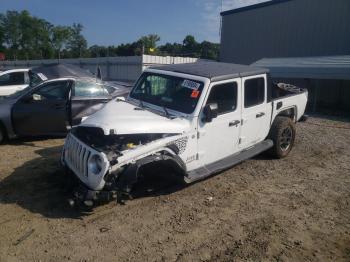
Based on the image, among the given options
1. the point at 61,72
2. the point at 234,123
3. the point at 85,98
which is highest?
the point at 61,72

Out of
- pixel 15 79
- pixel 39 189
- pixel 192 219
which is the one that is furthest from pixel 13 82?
pixel 192 219

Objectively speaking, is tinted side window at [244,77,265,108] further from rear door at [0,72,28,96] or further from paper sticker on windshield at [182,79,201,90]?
rear door at [0,72,28,96]

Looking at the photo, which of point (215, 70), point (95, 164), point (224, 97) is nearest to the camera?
point (95, 164)

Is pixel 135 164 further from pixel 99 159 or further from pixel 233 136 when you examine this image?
pixel 233 136

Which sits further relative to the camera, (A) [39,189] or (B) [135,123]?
(A) [39,189]

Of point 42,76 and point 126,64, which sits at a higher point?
point 126,64

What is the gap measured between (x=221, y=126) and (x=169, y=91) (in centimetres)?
104

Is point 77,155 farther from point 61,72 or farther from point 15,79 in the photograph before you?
point 15,79

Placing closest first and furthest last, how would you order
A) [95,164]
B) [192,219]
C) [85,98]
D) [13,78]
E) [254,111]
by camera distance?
[95,164]
[192,219]
[254,111]
[85,98]
[13,78]

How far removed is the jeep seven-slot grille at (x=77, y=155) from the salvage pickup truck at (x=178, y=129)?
0.04ft

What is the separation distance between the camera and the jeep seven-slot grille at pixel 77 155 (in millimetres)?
4312

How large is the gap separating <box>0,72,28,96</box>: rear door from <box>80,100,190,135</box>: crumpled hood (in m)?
8.06

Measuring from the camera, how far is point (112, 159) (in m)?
4.09

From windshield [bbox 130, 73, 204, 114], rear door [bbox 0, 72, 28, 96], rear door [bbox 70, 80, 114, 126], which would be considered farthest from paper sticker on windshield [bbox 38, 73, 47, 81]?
rear door [bbox 0, 72, 28, 96]
